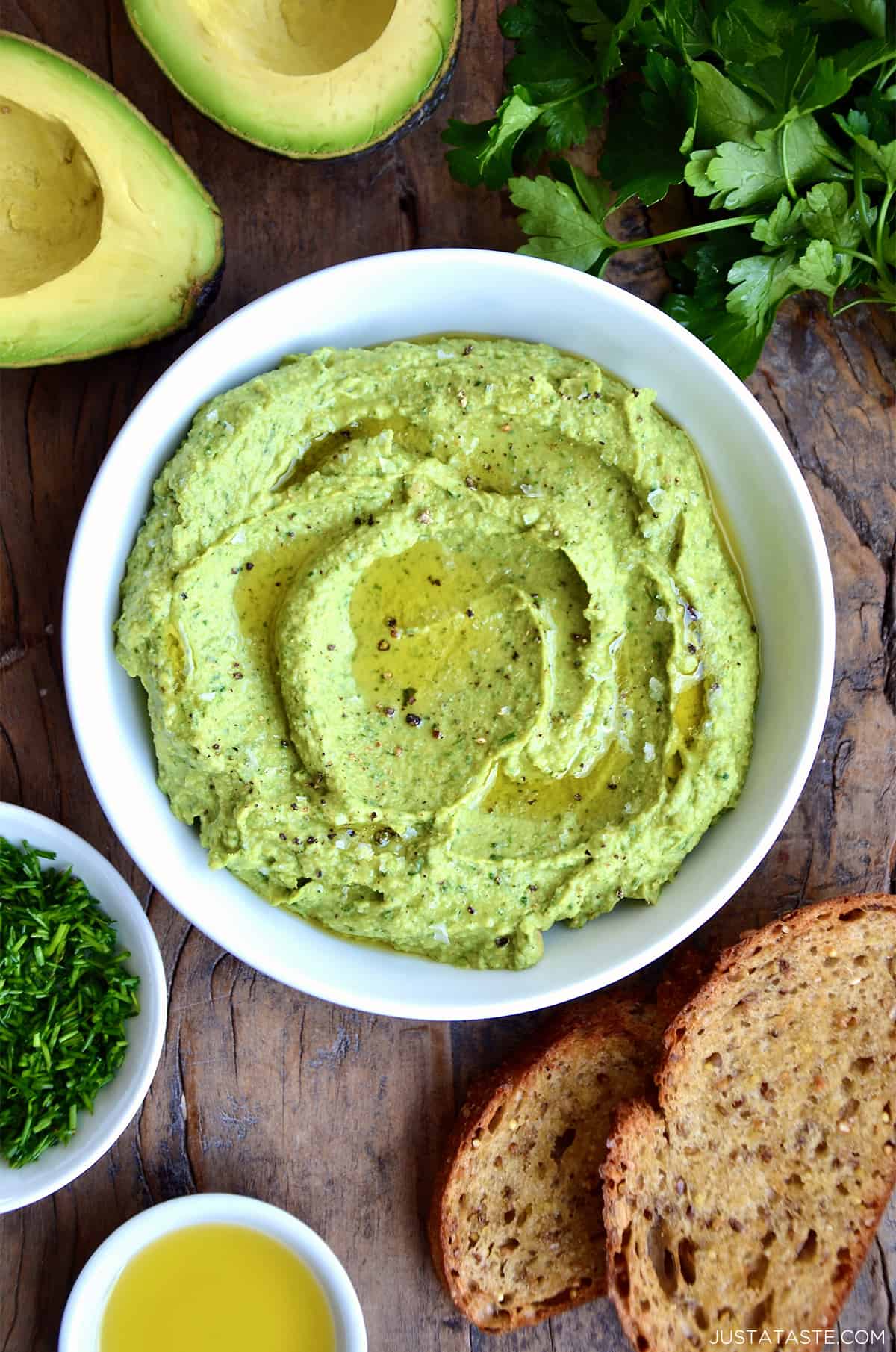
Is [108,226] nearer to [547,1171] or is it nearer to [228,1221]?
[228,1221]

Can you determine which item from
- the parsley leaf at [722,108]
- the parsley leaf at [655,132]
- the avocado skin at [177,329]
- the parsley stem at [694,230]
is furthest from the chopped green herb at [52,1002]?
the parsley leaf at [722,108]

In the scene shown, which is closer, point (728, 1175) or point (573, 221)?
point (573, 221)

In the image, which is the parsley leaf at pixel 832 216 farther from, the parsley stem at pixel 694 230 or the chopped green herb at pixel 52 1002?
the chopped green herb at pixel 52 1002

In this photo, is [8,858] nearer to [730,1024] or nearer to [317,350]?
[317,350]

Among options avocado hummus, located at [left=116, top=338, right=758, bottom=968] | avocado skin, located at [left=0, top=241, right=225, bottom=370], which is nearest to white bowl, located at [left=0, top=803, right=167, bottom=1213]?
avocado hummus, located at [left=116, top=338, right=758, bottom=968]

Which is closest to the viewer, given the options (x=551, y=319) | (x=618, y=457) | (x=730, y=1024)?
(x=618, y=457)

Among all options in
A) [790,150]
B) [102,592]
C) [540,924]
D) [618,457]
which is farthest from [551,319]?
[540,924]

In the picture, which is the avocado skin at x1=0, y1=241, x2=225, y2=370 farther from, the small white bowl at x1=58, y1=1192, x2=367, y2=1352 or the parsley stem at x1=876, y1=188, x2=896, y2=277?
the small white bowl at x1=58, y1=1192, x2=367, y2=1352
